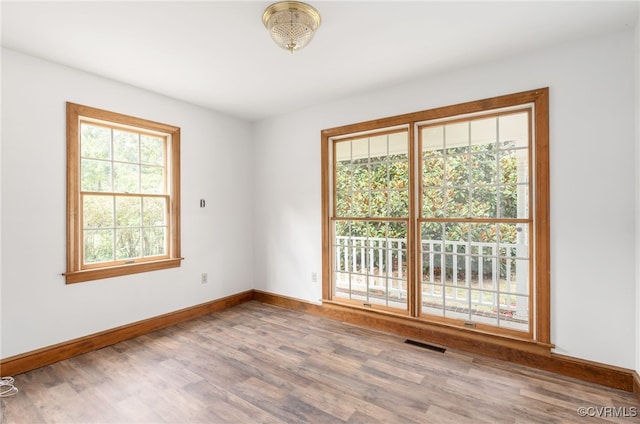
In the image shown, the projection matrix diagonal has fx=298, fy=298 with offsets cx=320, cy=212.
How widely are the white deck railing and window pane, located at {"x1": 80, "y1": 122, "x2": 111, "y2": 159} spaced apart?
2730 millimetres

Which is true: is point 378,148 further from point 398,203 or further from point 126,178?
point 126,178

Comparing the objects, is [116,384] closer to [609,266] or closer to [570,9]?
[609,266]

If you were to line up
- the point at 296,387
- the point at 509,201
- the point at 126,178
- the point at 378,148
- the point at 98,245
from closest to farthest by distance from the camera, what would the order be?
the point at 296,387
the point at 509,201
the point at 98,245
the point at 126,178
the point at 378,148

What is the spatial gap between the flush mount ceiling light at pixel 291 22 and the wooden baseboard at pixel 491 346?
276 cm

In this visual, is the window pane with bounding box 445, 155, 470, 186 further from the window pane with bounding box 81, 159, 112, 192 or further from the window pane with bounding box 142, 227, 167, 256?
the window pane with bounding box 81, 159, 112, 192

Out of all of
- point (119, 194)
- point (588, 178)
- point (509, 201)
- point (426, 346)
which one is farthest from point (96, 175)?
point (588, 178)

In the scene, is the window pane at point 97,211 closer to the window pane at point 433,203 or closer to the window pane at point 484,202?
the window pane at point 433,203

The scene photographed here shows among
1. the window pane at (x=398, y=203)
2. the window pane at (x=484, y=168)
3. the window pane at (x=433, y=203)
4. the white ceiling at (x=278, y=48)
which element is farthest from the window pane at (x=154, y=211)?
the window pane at (x=484, y=168)

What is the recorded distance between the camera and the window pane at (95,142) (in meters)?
2.90

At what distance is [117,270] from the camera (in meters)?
3.01

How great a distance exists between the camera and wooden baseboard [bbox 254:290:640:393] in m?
2.21

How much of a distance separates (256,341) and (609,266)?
304 centimetres

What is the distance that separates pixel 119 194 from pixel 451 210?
3.43 metres

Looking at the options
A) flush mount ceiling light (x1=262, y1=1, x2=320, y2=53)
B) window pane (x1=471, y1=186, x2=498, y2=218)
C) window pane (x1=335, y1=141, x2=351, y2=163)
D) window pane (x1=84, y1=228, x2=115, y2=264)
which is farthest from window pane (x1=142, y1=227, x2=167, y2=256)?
window pane (x1=471, y1=186, x2=498, y2=218)
